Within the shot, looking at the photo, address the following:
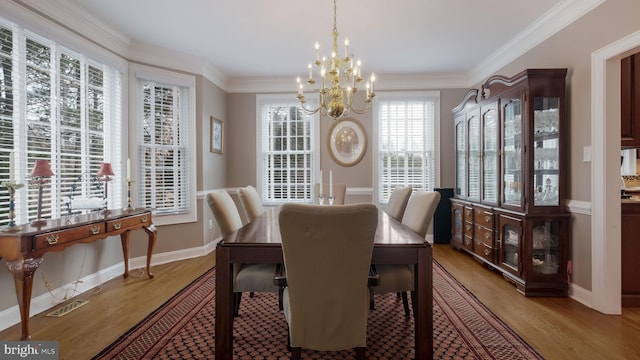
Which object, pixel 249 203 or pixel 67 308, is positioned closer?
pixel 67 308

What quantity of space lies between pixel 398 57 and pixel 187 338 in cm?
397

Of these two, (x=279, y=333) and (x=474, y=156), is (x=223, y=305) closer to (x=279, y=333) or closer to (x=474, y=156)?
(x=279, y=333)

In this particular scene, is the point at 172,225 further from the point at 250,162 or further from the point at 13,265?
the point at 13,265

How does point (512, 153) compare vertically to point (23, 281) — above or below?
above

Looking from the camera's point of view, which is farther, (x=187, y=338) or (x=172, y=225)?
(x=172, y=225)

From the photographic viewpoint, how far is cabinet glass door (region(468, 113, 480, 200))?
12.7 ft

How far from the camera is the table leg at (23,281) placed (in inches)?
78.4

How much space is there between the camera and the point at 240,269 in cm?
213

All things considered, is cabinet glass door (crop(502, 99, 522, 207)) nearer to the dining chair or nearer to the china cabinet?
the china cabinet

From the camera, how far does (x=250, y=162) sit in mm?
5148

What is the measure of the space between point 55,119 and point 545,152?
4563 mm

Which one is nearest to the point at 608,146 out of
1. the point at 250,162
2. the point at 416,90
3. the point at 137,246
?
the point at 416,90

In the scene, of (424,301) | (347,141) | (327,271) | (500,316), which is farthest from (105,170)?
(500,316)

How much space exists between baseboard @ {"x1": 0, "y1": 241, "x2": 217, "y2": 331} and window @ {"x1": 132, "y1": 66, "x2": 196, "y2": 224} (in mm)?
458
